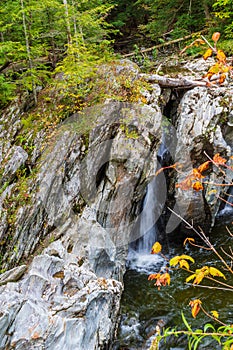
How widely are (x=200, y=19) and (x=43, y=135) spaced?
983cm

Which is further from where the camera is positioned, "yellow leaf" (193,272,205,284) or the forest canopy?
the forest canopy

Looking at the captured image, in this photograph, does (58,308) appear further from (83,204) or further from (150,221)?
(150,221)

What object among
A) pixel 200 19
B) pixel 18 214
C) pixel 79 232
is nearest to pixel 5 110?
pixel 18 214

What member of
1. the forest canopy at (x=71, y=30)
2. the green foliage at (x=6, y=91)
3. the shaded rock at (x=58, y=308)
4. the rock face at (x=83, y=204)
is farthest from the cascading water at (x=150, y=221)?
the green foliage at (x=6, y=91)

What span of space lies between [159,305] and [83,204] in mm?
2944

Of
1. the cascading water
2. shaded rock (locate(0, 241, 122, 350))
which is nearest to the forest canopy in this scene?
the cascading water

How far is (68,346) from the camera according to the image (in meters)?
3.91

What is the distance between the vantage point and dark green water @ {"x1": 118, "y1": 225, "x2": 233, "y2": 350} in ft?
19.1

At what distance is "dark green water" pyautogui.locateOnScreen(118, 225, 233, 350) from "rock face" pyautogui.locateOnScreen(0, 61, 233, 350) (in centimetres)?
74

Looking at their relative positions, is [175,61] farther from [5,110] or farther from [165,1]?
[5,110]

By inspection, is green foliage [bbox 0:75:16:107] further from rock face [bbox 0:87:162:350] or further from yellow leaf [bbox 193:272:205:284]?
yellow leaf [bbox 193:272:205:284]

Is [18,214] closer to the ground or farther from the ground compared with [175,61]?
closer to the ground

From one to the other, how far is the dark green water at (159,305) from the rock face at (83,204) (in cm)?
74

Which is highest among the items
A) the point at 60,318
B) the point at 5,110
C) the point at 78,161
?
the point at 5,110
